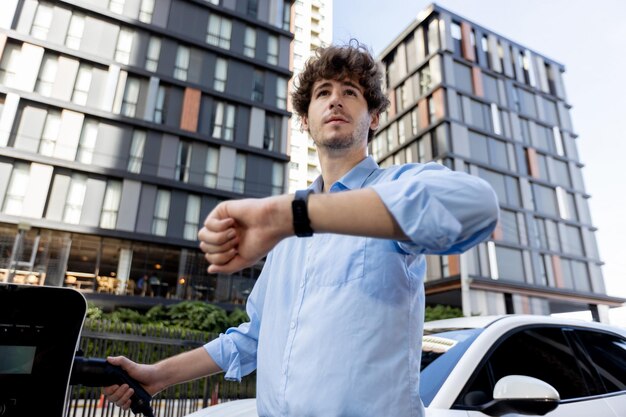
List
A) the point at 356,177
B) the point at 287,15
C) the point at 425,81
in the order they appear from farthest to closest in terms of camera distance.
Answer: the point at 425,81 < the point at 287,15 < the point at 356,177

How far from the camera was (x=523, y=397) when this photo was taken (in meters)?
1.78

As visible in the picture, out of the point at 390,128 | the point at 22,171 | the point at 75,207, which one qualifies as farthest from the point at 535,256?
the point at 22,171

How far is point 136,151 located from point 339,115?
75.4 ft

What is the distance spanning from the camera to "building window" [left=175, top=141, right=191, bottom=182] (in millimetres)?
23156

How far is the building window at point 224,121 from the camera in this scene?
82.1ft

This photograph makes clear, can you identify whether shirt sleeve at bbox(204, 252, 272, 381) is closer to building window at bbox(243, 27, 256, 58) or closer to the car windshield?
the car windshield

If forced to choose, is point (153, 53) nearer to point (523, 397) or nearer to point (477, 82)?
point (477, 82)

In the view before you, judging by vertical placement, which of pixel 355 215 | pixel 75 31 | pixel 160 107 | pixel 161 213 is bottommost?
pixel 355 215

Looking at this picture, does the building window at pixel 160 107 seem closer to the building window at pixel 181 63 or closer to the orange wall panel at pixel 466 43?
the building window at pixel 181 63

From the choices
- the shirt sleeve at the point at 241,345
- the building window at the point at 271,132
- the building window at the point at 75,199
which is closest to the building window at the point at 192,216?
the building window at the point at 75,199

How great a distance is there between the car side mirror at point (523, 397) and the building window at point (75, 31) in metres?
26.0

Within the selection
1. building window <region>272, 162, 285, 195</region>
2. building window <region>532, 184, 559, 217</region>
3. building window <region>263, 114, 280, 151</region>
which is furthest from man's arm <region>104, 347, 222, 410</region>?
building window <region>532, 184, 559, 217</region>

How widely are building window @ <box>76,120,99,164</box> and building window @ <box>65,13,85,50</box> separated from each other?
4.36 m

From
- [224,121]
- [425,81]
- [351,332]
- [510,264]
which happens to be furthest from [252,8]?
[351,332]
